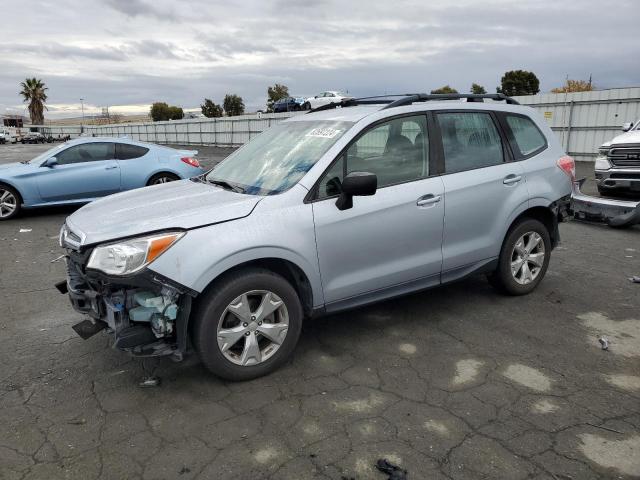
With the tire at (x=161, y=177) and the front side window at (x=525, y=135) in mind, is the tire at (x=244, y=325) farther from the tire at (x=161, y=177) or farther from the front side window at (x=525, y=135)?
the tire at (x=161, y=177)

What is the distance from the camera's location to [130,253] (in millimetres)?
3031

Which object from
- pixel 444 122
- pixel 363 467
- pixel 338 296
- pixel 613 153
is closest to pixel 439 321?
pixel 338 296

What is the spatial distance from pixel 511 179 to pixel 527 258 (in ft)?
2.64

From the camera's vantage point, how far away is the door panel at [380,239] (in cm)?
357

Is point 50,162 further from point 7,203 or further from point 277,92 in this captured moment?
point 277,92

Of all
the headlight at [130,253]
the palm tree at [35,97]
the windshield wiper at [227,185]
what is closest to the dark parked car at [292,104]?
the windshield wiper at [227,185]

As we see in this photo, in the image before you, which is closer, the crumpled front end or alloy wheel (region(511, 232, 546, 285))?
the crumpled front end

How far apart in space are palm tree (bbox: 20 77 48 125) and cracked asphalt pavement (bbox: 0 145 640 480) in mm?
106901

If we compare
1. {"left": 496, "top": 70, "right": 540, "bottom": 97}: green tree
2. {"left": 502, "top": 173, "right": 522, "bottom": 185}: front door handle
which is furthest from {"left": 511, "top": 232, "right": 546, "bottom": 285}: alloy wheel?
{"left": 496, "top": 70, "right": 540, "bottom": 97}: green tree

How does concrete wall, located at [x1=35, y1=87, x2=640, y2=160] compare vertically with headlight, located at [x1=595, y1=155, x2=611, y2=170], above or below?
above

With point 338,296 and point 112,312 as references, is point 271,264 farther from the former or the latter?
point 112,312

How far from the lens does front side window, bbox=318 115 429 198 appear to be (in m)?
3.67

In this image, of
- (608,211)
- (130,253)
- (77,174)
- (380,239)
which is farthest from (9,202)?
(608,211)

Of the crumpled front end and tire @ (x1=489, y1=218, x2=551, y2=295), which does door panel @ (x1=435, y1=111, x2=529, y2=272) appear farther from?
the crumpled front end
